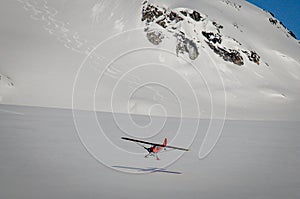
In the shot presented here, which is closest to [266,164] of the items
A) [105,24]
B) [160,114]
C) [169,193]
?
[169,193]

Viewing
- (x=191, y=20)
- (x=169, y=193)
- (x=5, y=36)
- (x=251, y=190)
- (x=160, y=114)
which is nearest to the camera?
(x=169, y=193)

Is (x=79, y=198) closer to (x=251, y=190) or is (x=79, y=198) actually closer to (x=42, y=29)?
(x=251, y=190)

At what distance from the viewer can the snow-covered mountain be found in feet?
139

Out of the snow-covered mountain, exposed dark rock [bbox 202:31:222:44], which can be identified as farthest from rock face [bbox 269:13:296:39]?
exposed dark rock [bbox 202:31:222:44]

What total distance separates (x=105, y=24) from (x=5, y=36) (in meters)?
22.7

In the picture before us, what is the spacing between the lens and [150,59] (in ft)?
204

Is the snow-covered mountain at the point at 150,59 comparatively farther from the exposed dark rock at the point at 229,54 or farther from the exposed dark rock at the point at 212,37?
the exposed dark rock at the point at 212,37

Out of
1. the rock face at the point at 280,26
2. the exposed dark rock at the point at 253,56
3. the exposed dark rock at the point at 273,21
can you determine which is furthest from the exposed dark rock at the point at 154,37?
the rock face at the point at 280,26

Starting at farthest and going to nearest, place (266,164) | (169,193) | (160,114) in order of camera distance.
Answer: (160,114) < (266,164) < (169,193)

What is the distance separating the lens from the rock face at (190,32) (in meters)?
69.9

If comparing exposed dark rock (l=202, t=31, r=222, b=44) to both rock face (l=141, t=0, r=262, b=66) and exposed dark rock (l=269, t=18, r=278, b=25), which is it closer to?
rock face (l=141, t=0, r=262, b=66)

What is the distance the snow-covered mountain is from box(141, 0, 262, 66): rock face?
28 cm

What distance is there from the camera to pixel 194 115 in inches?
1655

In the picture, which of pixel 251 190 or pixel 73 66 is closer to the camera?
pixel 251 190
